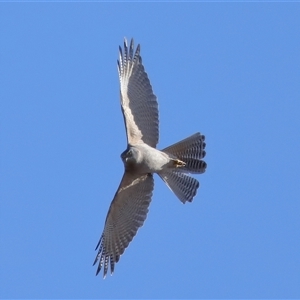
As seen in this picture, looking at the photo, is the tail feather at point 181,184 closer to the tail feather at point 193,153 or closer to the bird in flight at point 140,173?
the bird in flight at point 140,173

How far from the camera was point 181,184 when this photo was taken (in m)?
13.6

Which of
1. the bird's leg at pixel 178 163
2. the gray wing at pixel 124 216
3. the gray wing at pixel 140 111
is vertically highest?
the gray wing at pixel 140 111

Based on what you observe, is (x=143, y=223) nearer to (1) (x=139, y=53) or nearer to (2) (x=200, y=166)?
(2) (x=200, y=166)

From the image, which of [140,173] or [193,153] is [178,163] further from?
[140,173]

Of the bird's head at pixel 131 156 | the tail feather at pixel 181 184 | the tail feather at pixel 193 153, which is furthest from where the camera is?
the tail feather at pixel 181 184

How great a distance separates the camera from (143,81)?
13.8 metres

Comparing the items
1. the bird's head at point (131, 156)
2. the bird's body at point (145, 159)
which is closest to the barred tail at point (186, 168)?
the bird's body at point (145, 159)

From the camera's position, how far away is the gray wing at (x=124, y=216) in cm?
1341

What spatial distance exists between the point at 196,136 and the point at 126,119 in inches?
48.3

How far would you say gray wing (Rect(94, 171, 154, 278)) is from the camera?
13.4 meters

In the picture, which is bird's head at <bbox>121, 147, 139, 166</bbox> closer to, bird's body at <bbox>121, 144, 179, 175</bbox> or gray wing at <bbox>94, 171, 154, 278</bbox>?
bird's body at <bbox>121, 144, 179, 175</bbox>

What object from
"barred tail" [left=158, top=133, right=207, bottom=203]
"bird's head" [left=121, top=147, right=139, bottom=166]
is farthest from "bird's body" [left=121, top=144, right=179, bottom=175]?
"barred tail" [left=158, top=133, right=207, bottom=203]

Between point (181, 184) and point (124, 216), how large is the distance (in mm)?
1120

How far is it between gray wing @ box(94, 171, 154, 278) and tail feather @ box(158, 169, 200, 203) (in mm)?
298
